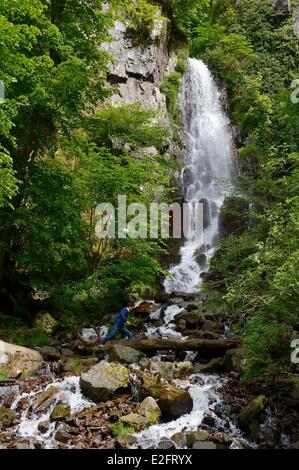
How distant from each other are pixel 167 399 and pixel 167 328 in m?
5.55

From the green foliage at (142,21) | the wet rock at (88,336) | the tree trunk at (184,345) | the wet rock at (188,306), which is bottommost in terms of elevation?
the wet rock at (88,336)

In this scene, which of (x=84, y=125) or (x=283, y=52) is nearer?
(x=84, y=125)

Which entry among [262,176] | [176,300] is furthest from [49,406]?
[176,300]

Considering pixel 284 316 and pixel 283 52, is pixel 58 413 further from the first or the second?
pixel 283 52

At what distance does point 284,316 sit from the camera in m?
7.68

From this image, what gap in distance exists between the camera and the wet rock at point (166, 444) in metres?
7.25

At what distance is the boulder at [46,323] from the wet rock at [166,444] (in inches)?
241

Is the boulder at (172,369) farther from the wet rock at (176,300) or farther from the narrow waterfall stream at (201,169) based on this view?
the wet rock at (176,300)

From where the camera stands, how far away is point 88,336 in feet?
42.9

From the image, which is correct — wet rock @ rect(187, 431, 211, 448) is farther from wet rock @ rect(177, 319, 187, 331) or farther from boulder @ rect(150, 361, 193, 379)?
wet rock @ rect(177, 319, 187, 331)

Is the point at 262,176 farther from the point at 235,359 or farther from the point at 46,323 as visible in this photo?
the point at 46,323

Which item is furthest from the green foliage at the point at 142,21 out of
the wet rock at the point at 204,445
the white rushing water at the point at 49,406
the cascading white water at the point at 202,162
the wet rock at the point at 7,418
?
the wet rock at the point at 204,445
